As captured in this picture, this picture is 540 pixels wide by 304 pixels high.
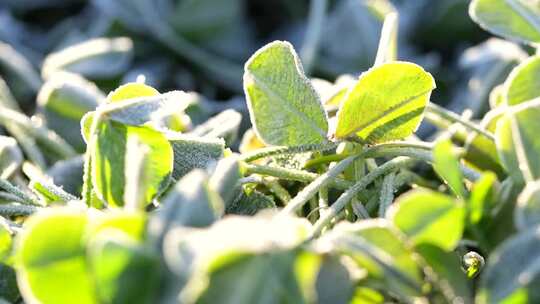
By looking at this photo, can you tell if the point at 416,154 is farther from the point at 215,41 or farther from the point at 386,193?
the point at 215,41

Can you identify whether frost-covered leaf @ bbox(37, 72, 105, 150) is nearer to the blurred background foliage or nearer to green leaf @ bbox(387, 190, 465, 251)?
the blurred background foliage

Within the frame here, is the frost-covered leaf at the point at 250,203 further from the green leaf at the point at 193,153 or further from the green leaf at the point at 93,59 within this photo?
the green leaf at the point at 93,59

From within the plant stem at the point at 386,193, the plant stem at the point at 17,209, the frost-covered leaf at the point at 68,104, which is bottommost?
the frost-covered leaf at the point at 68,104

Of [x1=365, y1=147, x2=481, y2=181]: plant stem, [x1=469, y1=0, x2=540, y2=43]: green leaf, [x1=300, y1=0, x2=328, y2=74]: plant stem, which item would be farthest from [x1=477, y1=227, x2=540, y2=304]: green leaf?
[x1=300, y1=0, x2=328, y2=74]: plant stem

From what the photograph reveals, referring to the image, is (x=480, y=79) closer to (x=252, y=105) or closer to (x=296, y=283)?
(x=252, y=105)

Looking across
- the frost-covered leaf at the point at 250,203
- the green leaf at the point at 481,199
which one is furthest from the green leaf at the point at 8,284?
the green leaf at the point at 481,199

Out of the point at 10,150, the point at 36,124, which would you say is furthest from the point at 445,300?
the point at 36,124
